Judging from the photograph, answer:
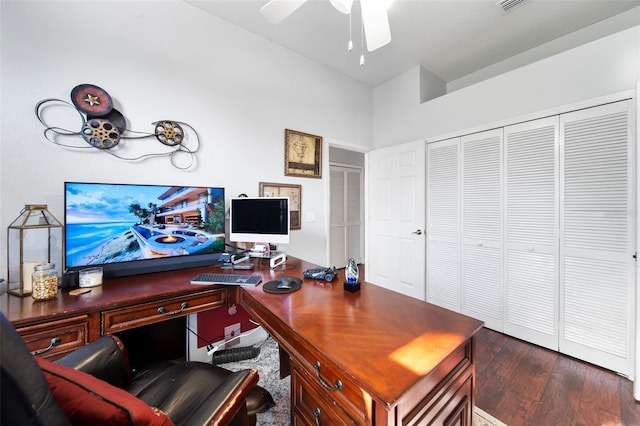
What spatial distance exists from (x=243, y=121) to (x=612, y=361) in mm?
3625

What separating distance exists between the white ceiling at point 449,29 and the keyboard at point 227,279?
2.27 m

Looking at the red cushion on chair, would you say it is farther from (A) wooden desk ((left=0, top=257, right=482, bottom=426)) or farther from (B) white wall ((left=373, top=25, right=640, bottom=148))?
(B) white wall ((left=373, top=25, right=640, bottom=148))

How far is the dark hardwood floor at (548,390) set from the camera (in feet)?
4.81

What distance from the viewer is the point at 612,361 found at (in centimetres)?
183

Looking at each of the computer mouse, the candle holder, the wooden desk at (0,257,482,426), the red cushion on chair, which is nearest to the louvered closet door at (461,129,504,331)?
the wooden desk at (0,257,482,426)

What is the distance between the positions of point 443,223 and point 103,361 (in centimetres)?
305

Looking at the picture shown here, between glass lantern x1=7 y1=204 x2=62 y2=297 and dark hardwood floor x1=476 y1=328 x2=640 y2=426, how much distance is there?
9.25 feet

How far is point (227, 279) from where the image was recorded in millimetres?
1570

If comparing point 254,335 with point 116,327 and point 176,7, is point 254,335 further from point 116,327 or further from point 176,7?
point 176,7

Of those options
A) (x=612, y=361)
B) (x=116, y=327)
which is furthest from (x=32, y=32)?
(x=612, y=361)

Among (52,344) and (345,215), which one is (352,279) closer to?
(52,344)

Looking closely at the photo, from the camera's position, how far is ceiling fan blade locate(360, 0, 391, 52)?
1.36 meters

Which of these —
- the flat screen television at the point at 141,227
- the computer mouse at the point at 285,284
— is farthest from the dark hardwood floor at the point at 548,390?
the flat screen television at the point at 141,227

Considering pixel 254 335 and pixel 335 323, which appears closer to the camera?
pixel 335 323
